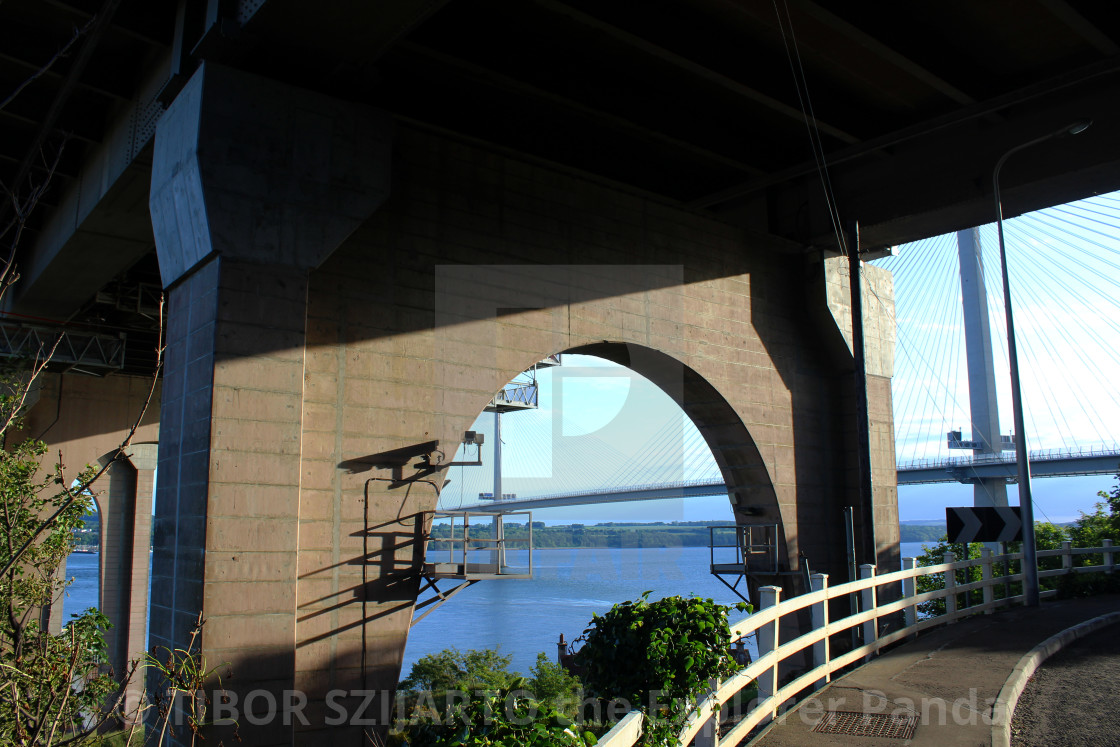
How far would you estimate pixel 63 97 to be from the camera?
1162 centimetres


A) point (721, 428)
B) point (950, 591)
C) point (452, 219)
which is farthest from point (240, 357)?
point (721, 428)

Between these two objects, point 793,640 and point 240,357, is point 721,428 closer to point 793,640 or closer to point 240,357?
point 793,640

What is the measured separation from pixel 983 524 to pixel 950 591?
1.98m

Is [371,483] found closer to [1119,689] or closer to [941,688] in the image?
[941,688]

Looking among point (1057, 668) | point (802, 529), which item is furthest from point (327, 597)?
point (802, 529)

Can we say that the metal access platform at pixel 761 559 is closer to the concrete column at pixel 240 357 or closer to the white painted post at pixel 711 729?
the concrete column at pixel 240 357

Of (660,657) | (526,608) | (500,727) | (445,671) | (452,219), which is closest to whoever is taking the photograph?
(500,727)

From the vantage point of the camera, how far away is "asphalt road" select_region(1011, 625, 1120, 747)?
252 inches

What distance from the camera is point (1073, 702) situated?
7.34m

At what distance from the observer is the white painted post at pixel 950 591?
439 inches

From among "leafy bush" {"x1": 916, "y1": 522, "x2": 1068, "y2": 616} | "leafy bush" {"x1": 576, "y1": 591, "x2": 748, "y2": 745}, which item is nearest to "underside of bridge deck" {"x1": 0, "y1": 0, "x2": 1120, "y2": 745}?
"leafy bush" {"x1": 916, "y1": 522, "x2": 1068, "y2": 616}

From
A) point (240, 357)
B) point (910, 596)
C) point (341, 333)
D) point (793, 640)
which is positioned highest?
point (341, 333)

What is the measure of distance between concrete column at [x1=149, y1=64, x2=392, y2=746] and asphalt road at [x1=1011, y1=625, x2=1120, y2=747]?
7.41 meters

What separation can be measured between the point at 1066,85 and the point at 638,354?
322 inches
